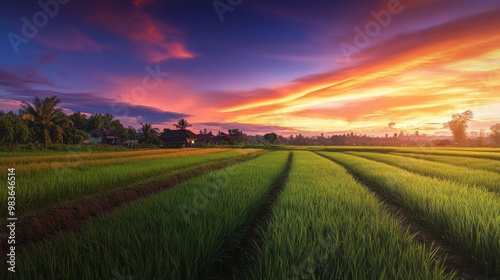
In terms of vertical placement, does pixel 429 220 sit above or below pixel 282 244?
below

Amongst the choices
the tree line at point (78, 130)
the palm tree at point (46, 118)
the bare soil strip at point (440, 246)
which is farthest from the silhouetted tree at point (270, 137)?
the bare soil strip at point (440, 246)

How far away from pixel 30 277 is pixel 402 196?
812cm

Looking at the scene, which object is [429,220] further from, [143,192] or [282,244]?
[143,192]

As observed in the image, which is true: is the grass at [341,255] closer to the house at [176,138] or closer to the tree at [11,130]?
the tree at [11,130]

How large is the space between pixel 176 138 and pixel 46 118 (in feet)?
78.9

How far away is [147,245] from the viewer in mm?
2711

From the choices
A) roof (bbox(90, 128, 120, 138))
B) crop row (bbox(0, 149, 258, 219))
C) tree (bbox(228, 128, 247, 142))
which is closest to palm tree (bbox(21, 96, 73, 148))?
roof (bbox(90, 128, 120, 138))

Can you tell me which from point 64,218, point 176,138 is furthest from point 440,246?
point 176,138

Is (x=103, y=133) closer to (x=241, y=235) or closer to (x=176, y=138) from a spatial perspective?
(x=176, y=138)

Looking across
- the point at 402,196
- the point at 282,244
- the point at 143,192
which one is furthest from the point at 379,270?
the point at 143,192

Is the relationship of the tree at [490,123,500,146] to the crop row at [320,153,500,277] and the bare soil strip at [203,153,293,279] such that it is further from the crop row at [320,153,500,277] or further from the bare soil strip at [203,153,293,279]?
the bare soil strip at [203,153,293,279]

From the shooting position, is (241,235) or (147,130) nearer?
(241,235)

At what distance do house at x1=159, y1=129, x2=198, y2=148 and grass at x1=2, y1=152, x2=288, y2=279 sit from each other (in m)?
48.1

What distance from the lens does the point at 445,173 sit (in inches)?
410
